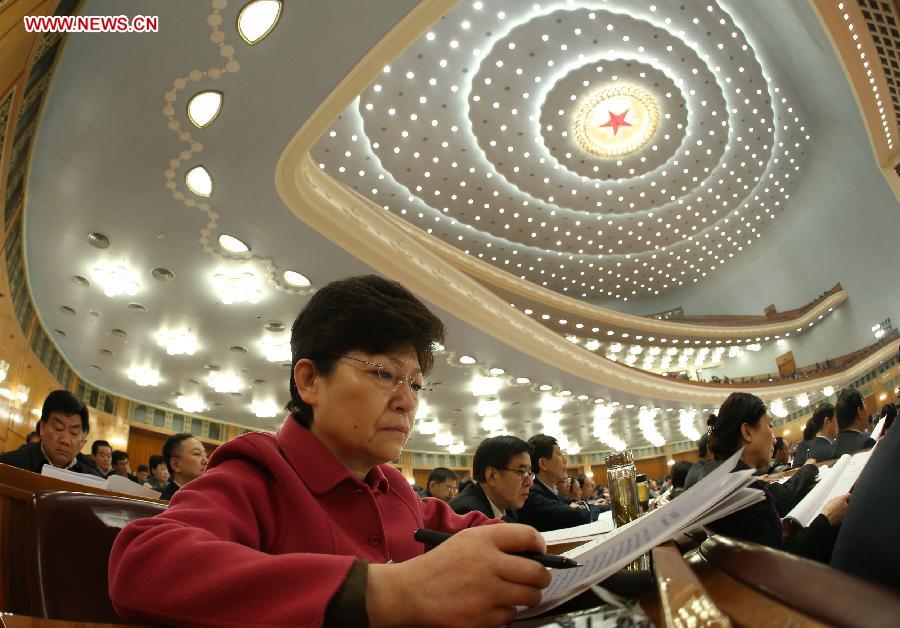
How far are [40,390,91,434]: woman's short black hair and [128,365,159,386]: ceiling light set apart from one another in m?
7.58

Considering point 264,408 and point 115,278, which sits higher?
point 115,278

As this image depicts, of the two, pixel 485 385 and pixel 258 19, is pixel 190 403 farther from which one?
pixel 258 19

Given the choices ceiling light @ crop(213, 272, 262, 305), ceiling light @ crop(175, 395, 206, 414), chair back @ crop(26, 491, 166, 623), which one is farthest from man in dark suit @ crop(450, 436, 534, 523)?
ceiling light @ crop(175, 395, 206, 414)

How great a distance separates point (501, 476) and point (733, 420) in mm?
1313

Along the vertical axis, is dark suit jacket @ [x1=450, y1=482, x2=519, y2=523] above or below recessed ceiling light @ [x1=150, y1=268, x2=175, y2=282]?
below

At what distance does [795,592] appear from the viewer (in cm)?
37

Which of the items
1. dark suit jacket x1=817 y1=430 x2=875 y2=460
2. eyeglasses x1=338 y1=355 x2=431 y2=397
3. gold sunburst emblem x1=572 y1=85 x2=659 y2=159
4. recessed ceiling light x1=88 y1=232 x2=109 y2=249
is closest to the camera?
eyeglasses x1=338 y1=355 x2=431 y2=397

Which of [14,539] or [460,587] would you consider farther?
Result: [14,539]

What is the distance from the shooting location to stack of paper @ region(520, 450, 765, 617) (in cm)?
55

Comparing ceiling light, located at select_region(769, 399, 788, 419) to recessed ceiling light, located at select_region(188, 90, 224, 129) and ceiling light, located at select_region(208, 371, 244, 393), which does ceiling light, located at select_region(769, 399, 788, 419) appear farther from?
recessed ceiling light, located at select_region(188, 90, 224, 129)

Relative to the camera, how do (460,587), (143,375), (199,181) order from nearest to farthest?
(460,587), (199,181), (143,375)

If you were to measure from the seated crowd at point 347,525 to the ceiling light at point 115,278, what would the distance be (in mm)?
7207

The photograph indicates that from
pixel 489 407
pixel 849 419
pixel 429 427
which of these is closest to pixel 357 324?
pixel 849 419

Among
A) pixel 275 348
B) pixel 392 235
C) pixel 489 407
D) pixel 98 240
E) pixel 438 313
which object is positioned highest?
pixel 392 235
